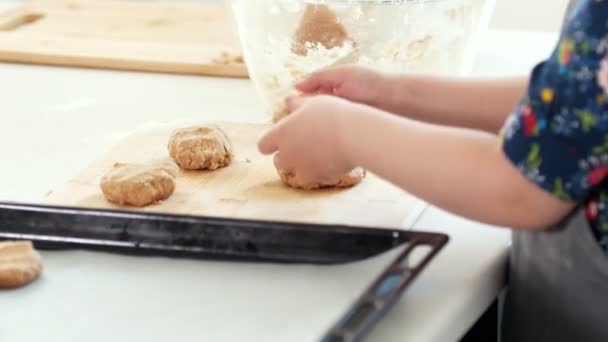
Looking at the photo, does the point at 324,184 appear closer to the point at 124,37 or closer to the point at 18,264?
the point at 18,264

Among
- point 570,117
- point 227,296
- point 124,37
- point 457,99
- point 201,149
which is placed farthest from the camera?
point 124,37

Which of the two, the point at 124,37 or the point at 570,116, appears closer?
the point at 570,116

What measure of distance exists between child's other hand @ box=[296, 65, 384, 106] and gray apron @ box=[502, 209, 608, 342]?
193 millimetres

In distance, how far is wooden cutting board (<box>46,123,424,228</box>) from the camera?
920 mm

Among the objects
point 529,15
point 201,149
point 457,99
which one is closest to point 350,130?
point 457,99

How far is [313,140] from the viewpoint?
81cm

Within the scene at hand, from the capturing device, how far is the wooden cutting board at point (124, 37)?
1364 millimetres

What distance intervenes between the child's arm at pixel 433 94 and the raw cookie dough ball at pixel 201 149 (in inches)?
4.8

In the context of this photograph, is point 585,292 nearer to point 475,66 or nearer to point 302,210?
point 302,210

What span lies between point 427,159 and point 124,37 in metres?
0.82

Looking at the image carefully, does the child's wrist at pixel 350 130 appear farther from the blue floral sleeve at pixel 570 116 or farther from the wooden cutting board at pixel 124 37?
the wooden cutting board at pixel 124 37

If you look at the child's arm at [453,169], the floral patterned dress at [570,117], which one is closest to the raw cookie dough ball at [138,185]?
the child's arm at [453,169]

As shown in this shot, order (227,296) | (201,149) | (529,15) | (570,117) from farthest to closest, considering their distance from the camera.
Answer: (529,15)
(201,149)
(227,296)
(570,117)

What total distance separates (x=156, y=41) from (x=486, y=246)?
722mm
